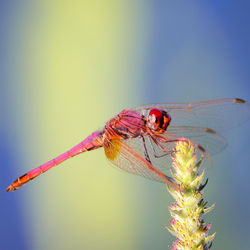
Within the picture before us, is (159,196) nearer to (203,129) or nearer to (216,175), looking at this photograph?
(216,175)

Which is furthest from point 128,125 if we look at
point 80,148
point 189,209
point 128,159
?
point 189,209

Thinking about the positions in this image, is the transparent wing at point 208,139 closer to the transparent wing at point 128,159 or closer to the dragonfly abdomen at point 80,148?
the transparent wing at point 128,159

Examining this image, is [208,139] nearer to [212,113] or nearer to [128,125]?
[212,113]

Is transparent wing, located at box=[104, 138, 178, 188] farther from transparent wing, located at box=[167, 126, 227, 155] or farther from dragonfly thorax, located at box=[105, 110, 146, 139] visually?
transparent wing, located at box=[167, 126, 227, 155]

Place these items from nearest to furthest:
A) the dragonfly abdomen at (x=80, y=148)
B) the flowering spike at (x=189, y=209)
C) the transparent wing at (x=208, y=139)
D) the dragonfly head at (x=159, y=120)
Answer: the flowering spike at (x=189, y=209) < the transparent wing at (x=208, y=139) < the dragonfly head at (x=159, y=120) < the dragonfly abdomen at (x=80, y=148)

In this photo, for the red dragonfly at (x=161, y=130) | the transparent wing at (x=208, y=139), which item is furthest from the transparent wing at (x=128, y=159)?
the transparent wing at (x=208, y=139)

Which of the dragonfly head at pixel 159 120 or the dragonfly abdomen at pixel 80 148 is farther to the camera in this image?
the dragonfly abdomen at pixel 80 148

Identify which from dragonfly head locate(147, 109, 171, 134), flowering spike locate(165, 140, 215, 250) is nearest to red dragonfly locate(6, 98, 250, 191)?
dragonfly head locate(147, 109, 171, 134)
